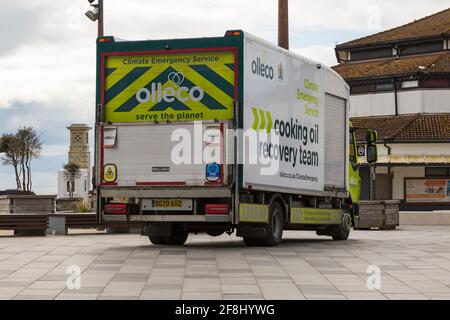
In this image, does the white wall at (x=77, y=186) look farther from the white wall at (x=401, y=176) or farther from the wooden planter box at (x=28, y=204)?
the wooden planter box at (x=28, y=204)

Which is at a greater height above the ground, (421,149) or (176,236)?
(421,149)

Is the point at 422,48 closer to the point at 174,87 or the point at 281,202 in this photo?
the point at 281,202

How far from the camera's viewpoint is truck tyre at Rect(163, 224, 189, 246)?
1952cm

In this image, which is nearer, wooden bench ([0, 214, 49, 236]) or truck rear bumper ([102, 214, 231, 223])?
truck rear bumper ([102, 214, 231, 223])

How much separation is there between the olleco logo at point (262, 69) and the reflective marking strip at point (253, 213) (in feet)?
7.80

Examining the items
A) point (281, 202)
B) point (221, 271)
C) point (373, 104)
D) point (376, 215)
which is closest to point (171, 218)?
point (281, 202)

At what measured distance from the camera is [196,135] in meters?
17.4

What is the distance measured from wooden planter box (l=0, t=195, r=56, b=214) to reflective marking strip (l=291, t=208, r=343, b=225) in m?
7.71

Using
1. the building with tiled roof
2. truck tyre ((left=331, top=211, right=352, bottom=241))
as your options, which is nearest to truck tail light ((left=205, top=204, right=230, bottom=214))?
truck tyre ((left=331, top=211, right=352, bottom=241))

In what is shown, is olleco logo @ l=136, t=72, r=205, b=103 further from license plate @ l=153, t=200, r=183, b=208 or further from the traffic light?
the traffic light

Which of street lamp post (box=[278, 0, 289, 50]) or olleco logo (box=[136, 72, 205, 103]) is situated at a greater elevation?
street lamp post (box=[278, 0, 289, 50])

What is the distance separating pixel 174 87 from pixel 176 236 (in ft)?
11.1

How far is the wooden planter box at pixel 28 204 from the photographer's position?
25.5 m

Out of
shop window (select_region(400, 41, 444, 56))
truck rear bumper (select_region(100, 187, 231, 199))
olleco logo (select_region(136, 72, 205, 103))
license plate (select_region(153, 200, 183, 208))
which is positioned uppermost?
shop window (select_region(400, 41, 444, 56))
